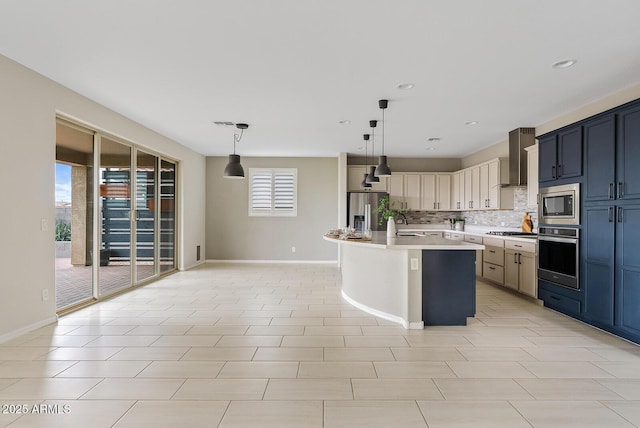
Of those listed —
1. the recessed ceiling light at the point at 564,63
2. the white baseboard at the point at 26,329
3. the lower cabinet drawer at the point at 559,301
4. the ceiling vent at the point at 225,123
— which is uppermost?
the ceiling vent at the point at 225,123

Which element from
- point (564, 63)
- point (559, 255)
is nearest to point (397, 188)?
point (559, 255)

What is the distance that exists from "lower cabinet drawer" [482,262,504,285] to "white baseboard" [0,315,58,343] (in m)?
6.09

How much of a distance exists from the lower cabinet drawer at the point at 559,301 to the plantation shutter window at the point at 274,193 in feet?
17.2

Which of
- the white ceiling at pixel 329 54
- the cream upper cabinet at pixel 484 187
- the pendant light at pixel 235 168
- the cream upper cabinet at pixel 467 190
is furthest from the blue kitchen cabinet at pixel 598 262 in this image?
the pendant light at pixel 235 168

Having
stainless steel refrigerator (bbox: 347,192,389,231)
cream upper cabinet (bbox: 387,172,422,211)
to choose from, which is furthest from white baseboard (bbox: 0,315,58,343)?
cream upper cabinet (bbox: 387,172,422,211)

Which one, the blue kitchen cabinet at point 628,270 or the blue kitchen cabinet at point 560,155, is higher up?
the blue kitchen cabinet at point 560,155

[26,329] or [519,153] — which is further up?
[519,153]

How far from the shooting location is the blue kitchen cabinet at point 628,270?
3.16 m

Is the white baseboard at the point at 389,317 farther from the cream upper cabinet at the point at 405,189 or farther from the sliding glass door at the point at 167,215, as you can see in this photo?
the sliding glass door at the point at 167,215

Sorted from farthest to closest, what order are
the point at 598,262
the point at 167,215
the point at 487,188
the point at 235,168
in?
the point at 167,215 → the point at 487,188 → the point at 235,168 → the point at 598,262

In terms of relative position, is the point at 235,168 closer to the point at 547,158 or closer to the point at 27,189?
the point at 27,189

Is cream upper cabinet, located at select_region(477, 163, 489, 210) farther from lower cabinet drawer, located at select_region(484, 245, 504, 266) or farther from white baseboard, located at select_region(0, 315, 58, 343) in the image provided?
white baseboard, located at select_region(0, 315, 58, 343)

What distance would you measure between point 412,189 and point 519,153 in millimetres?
2708

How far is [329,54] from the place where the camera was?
116 inches
